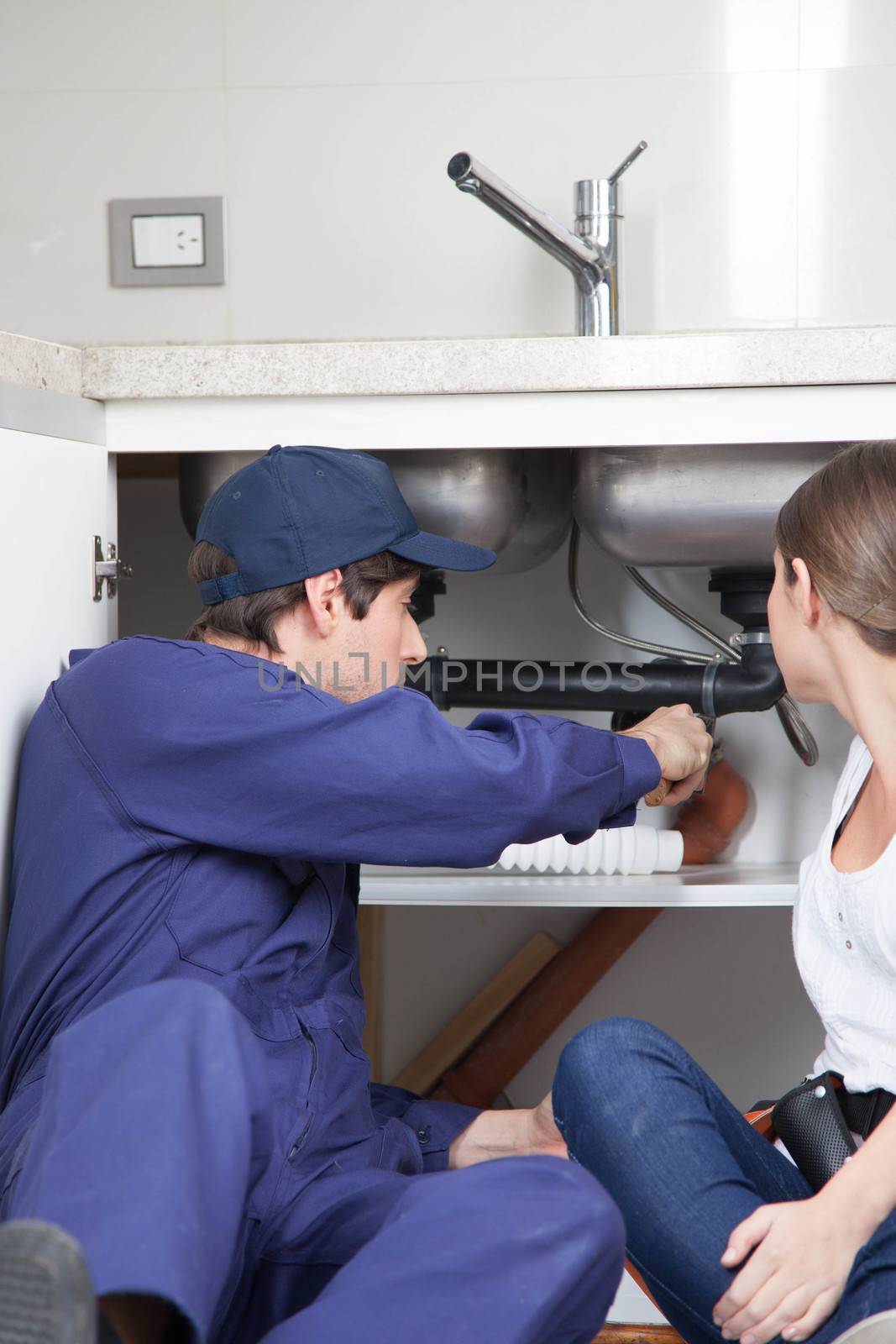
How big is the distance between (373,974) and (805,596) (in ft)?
3.29

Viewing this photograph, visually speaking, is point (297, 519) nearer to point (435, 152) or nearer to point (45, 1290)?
point (45, 1290)

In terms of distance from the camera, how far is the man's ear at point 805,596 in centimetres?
90

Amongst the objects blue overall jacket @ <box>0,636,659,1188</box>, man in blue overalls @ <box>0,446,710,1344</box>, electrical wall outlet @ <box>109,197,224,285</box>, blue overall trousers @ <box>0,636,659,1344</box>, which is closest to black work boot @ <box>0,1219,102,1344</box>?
man in blue overalls @ <box>0,446,710,1344</box>

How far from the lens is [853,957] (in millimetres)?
903

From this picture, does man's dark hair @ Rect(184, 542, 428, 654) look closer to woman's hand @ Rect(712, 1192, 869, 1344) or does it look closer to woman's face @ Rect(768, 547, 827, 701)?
woman's face @ Rect(768, 547, 827, 701)

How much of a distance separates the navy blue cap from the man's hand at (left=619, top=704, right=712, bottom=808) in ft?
0.88

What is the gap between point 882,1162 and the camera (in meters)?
0.77

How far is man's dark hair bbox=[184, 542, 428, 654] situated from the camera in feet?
3.32

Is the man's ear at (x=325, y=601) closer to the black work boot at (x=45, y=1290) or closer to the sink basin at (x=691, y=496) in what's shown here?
the sink basin at (x=691, y=496)

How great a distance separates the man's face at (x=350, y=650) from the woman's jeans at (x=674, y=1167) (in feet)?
1.10

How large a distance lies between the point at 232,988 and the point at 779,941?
1.04 metres

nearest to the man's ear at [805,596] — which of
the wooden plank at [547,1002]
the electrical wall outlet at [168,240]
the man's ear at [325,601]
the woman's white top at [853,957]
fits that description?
the woman's white top at [853,957]

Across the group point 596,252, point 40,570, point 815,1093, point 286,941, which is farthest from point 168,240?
point 815,1093

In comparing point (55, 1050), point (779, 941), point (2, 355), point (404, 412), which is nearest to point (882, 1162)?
point (55, 1050)
